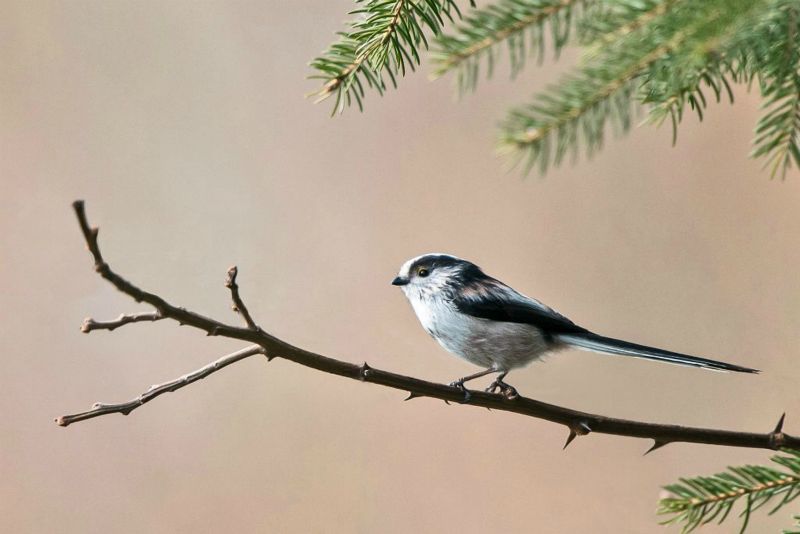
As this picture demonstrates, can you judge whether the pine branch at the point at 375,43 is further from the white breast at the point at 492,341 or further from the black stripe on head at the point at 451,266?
the black stripe on head at the point at 451,266

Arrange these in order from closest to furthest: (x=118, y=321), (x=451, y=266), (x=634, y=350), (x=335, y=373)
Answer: (x=118, y=321)
(x=335, y=373)
(x=634, y=350)
(x=451, y=266)

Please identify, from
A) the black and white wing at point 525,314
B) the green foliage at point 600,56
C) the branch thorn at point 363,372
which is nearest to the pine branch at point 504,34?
the green foliage at point 600,56

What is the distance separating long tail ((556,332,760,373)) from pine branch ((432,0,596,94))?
0.42m

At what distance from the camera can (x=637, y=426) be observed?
78 centimetres

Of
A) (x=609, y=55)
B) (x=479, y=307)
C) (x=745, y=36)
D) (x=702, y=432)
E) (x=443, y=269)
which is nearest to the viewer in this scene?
(x=745, y=36)

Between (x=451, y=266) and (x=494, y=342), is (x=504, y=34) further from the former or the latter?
(x=451, y=266)

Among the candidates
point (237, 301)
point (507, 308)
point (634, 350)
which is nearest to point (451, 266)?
point (507, 308)

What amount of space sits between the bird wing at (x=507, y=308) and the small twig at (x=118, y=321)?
2.76 ft

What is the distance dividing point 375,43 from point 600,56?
0.23 meters

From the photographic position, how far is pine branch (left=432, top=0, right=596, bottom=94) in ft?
2.30

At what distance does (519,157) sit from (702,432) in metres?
0.33

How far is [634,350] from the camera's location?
3.74ft

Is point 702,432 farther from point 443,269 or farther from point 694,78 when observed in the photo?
point 443,269

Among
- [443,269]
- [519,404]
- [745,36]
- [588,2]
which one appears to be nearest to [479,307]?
[443,269]
